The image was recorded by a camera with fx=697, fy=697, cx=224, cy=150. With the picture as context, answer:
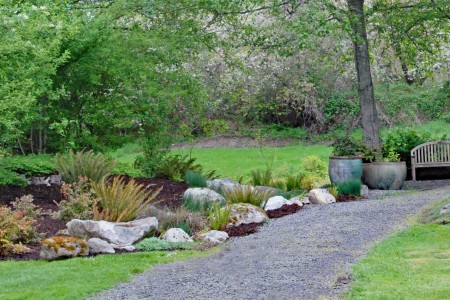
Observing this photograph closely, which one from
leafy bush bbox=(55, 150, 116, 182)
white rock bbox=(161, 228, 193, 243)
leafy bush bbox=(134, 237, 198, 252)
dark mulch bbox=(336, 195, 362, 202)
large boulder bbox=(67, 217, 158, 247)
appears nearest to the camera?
leafy bush bbox=(134, 237, 198, 252)

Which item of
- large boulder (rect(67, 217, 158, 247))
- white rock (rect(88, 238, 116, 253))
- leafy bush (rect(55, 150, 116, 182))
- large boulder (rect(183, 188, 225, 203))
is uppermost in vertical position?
leafy bush (rect(55, 150, 116, 182))

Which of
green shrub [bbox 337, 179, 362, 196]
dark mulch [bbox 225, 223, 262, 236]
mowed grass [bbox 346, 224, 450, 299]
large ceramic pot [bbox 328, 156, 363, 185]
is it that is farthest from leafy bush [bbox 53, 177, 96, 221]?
large ceramic pot [bbox 328, 156, 363, 185]

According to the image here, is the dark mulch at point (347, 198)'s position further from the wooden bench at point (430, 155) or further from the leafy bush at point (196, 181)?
the wooden bench at point (430, 155)

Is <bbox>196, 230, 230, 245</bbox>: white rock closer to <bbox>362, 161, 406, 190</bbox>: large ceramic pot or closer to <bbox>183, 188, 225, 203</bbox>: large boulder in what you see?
<bbox>183, 188, 225, 203</bbox>: large boulder

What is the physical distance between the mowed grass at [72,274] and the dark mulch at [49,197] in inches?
38.4

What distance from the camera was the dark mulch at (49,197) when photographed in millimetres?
8500

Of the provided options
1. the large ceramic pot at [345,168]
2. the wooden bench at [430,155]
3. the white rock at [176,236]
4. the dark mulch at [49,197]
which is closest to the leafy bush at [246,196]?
the dark mulch at [49,197]

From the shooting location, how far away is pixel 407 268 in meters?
5.94

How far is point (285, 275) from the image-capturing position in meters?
6.02

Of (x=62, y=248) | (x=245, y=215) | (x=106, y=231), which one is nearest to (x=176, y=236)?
(x=106, y=231)

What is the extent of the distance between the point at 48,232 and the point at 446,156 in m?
8.79

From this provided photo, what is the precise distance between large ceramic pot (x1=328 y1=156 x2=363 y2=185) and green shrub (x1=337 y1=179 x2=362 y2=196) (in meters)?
0.52

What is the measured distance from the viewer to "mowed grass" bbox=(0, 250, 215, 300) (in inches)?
224

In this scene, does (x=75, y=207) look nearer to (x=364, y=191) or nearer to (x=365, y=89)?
(x=364, y=191)
